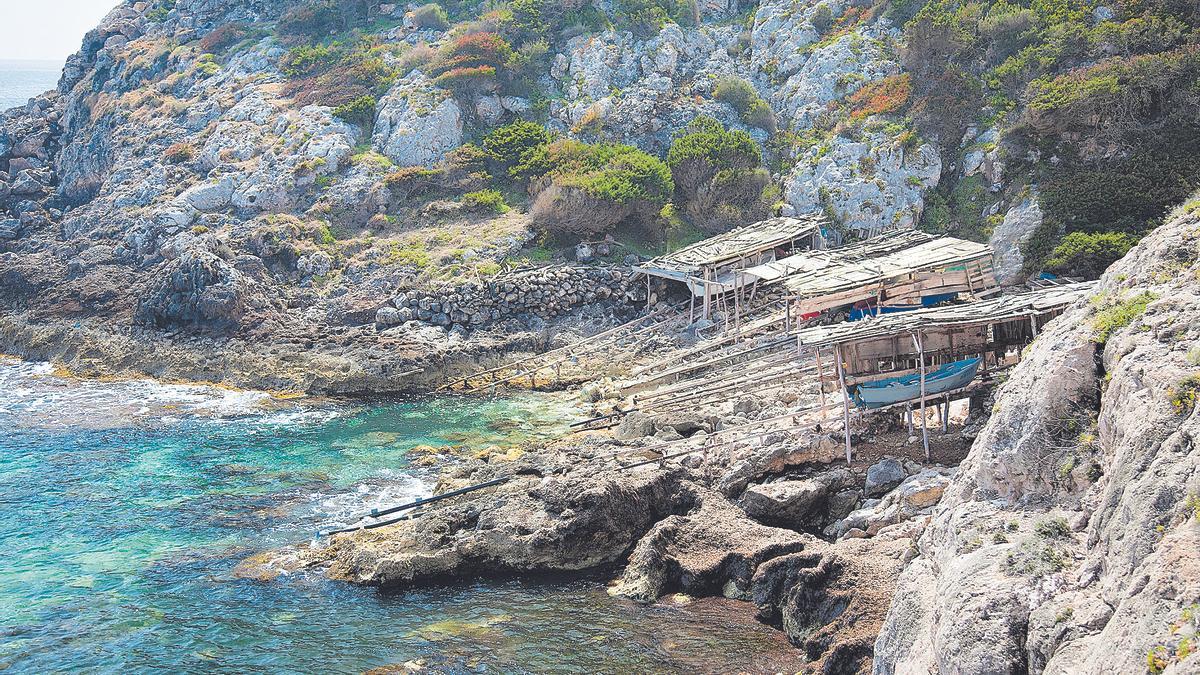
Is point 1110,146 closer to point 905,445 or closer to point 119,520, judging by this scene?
point 905,445

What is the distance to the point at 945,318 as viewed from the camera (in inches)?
896

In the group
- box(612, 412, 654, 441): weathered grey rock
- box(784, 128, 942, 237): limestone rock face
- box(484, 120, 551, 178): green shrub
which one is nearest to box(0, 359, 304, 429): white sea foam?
box(612, 412, 654, 441): weathered grey rock

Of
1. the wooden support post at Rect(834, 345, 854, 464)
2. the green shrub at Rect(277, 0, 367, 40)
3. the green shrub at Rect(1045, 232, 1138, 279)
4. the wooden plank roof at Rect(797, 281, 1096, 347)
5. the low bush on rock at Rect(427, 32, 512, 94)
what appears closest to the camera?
the wooden plank roof at Rect(797, 281, 1096, 347)

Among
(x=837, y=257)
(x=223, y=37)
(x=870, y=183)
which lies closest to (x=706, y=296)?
(x=837, y=257)

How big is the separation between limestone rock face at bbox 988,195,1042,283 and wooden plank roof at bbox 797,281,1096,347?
12.5 m

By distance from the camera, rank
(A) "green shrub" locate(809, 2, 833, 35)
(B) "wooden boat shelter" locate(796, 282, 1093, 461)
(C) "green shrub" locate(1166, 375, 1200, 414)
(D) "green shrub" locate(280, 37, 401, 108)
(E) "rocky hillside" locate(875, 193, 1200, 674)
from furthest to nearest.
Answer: (D) "green shrub" locate(280, 37, 401, 108) → (A) "green shrub" locate(809, 2, 833, 35) → (B) "wooden boat shelter" locate(796, 282, 1093, 461) → (C) "green shrub" locate(1166, 375, 1200, 414) → (E) "rocky hillside" locate(875, 193, 1200, 674)

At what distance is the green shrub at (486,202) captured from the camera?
50.2 metres

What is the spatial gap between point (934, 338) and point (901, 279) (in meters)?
6.87

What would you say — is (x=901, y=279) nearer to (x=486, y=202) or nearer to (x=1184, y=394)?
(x=1184, y=394)

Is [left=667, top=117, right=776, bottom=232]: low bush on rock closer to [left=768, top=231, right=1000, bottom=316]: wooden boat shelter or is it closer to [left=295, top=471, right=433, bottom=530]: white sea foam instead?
[left=768, top=231, right=1000, bottom=316]: wooden boat shelter

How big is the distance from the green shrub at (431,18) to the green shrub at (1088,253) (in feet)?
154

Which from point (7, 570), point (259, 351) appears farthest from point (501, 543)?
point (259, 351)

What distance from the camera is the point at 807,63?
54562mm

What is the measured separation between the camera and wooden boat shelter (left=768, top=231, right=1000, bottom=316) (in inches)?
1193
